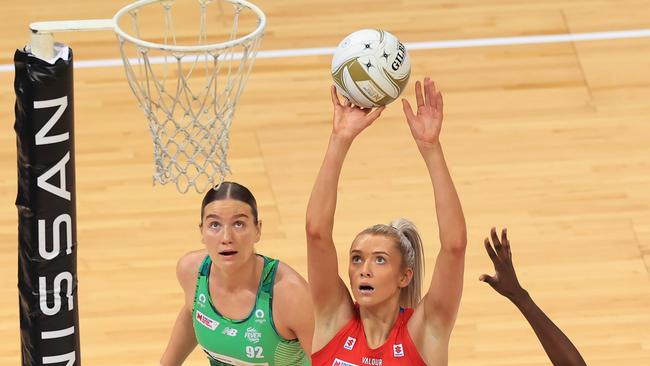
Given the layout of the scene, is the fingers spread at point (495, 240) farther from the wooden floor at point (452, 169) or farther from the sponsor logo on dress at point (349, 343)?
the wooden floor at point (452, 169)

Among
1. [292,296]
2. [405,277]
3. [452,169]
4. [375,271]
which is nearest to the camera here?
[375,271]

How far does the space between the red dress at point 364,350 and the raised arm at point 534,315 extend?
0.48 metres

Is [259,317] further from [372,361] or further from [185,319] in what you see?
[372,361]

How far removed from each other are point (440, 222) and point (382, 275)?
0.34 metres

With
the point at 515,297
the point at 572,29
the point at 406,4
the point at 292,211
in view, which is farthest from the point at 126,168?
the point at 515,297

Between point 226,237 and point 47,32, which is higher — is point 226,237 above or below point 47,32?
below

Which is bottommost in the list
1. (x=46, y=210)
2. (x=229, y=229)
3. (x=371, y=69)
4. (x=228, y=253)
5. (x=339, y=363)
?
(x=339, y=363)

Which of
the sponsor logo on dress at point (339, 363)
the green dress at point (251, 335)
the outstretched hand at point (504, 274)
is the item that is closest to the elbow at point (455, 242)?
the outstretched hand at point (504, 274)

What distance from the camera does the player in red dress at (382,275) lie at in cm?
Answer: 500

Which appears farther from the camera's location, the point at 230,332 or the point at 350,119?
the point at 230,332

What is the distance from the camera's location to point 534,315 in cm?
479

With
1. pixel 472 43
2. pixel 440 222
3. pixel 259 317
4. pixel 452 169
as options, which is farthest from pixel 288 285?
pixel 472 43

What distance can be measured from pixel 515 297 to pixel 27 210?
5.78 feet

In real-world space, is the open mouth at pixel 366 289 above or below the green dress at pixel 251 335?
above
